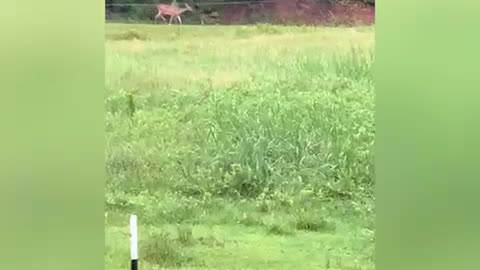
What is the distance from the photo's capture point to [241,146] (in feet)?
8.91

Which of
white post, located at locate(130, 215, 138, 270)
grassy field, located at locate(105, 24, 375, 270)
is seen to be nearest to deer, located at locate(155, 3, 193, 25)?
grassy field, located at locate(105, 24, 375, 270)

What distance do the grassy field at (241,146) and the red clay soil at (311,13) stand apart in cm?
4

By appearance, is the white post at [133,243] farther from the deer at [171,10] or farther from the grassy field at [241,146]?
the deer at [171,10]

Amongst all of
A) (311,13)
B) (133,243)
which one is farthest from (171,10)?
(133,243)

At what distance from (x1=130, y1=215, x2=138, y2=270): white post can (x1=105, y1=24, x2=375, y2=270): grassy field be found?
0.02 meters

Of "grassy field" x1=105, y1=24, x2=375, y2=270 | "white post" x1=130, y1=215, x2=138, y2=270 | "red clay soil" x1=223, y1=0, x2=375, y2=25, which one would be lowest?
"white post" x1=130, y1=215, x2=138, y2=270

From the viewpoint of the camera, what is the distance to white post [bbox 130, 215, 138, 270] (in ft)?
8.83

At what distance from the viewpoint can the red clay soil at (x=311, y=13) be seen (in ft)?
8.80

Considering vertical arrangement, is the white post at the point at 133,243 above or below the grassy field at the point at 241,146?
below

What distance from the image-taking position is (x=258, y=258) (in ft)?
8.73
